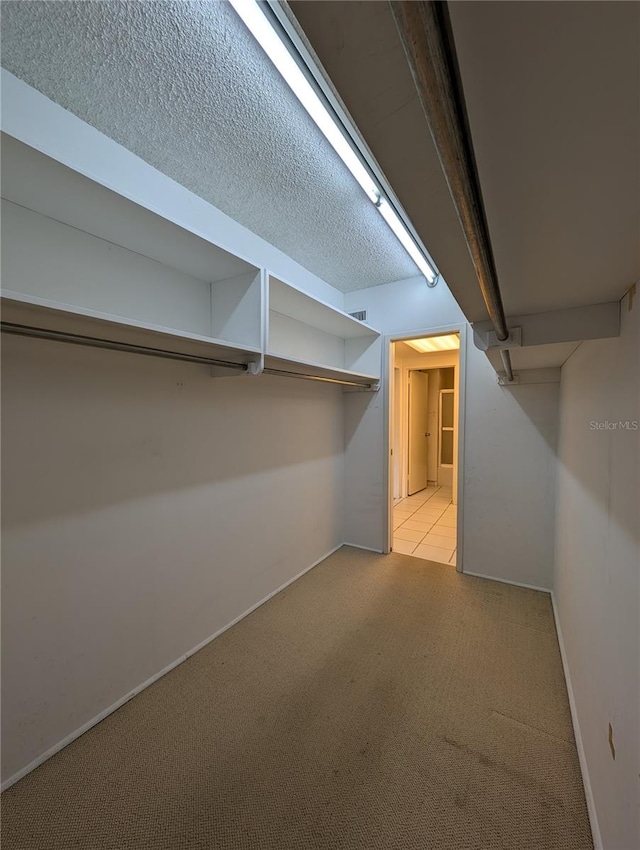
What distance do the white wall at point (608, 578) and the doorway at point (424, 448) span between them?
4.97ft

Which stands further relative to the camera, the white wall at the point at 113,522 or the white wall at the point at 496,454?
the white wall at the point at 496,454

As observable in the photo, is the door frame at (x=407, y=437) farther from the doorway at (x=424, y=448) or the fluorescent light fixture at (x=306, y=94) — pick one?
the fluorescent light fixture at (x=306, y=94)

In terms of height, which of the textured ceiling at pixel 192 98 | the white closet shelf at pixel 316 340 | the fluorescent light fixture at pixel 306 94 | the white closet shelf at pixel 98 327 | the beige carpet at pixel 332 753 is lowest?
the beige carpet at pixel 332 753

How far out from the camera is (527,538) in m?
2.65

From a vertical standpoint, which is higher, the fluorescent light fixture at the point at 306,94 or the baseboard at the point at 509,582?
the fluorescent light fixture at the point at 306,94

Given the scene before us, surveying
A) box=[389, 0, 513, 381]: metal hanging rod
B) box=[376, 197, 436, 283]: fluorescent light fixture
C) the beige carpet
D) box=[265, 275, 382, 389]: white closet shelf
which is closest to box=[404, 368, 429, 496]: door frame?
box=[265, 275, 382, 389]: white closet shelf

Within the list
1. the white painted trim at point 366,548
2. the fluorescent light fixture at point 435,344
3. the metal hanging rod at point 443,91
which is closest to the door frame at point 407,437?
the fluorescent light fixture at point 435,344

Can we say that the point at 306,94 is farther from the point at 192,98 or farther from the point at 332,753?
the point at 332,753

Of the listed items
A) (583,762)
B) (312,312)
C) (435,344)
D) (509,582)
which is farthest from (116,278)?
(435,344)

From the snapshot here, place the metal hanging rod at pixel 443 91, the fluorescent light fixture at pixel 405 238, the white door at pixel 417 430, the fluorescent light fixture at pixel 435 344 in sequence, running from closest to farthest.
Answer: the metal hanging rod at pixel 443 91 < the fluorescent light fixture at pixel 405 238 < the fluorescent light fixture at pixel 435 344 < the white door at pixel 417 430

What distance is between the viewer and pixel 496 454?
109 inches

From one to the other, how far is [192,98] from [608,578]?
7.59 ft

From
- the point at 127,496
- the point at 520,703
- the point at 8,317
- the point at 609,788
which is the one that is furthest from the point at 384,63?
the point at 520,703

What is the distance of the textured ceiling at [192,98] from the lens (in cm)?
103
